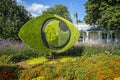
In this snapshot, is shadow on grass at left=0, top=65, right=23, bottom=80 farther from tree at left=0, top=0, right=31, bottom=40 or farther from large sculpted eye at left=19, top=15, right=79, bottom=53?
tree at left=0, top=0, right=31, bottom=40

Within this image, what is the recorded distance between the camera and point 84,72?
498 inches

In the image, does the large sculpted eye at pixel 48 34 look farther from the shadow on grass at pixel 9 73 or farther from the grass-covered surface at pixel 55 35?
the shadow on grass at pixel 9 73

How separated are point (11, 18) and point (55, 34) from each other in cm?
1184

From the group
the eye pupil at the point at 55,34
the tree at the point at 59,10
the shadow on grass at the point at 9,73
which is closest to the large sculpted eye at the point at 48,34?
the eye pupil at the point at 55,34

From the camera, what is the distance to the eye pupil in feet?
86.1

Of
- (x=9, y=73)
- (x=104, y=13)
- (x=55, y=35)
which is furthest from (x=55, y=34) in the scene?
(x=9, y=73)

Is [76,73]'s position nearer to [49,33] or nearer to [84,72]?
[84,72]

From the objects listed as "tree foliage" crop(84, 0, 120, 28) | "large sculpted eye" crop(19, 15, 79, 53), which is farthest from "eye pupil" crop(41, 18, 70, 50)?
"tree foliage" crop(84, 0, 120, 28)

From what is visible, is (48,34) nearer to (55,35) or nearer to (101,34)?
(55,35)

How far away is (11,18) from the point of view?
36.4 m

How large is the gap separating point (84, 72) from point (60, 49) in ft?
46.6

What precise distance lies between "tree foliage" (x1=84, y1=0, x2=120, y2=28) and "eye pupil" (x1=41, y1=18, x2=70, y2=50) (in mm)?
6023

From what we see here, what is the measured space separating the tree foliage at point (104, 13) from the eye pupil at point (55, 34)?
6023mm

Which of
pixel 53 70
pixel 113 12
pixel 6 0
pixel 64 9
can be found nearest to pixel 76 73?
pixel 53 70
